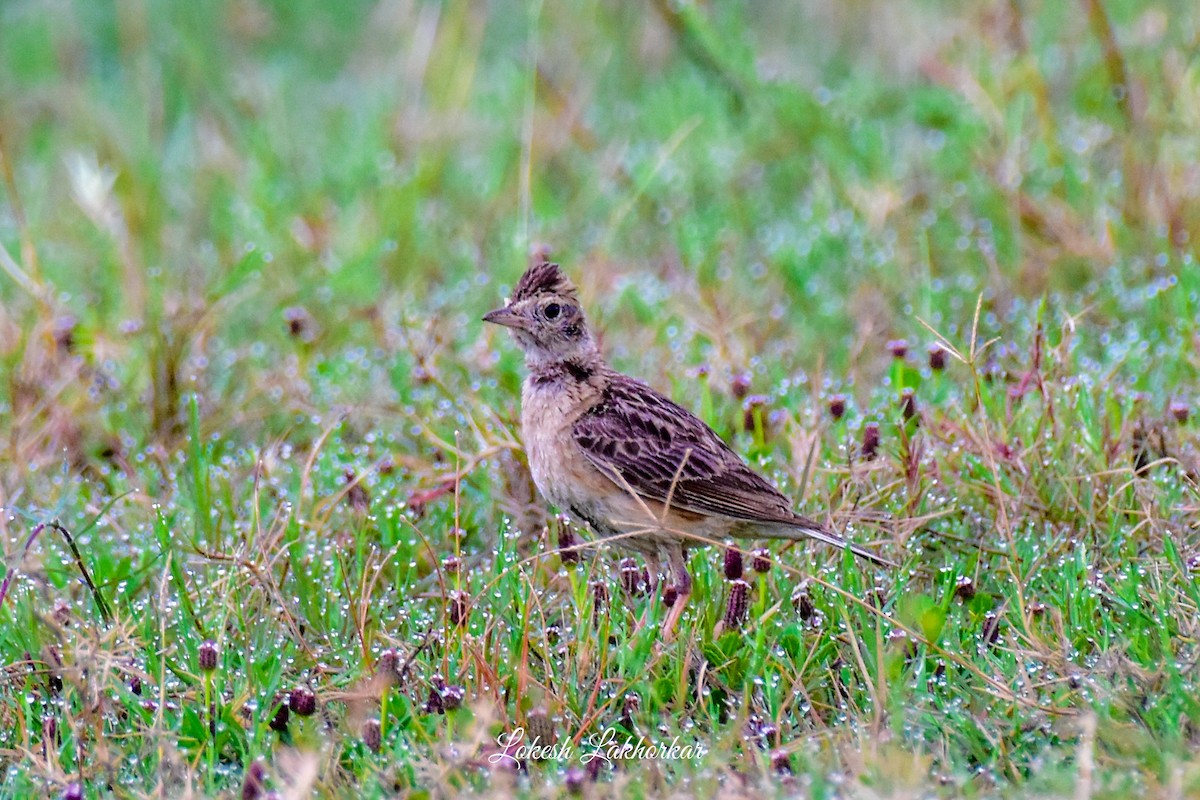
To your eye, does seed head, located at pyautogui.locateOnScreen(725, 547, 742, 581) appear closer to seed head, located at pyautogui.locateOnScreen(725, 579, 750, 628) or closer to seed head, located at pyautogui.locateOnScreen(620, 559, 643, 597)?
seed head, located at pyautogui.locateOnScreen(725, 579, 750, 628)

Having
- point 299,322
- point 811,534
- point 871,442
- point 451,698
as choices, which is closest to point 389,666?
point 451,698

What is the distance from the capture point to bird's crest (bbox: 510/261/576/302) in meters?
4.98

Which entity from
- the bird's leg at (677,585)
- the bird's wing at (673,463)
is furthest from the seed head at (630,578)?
the bird's wing at (673,463)

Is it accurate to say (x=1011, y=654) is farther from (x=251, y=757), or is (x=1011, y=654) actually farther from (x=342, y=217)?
(x=342, y=217)

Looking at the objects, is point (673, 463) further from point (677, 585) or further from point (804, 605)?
point (804, 605)

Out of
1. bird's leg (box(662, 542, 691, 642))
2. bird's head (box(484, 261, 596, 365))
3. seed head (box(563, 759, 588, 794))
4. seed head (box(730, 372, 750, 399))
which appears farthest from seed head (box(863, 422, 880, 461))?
seed head (box(563, 759, 588, 794))

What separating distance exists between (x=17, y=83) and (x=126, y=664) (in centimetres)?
745

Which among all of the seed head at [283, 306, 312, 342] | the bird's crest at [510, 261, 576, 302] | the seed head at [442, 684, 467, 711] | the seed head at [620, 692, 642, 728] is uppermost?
the seed head at [283, 306, 312, 342]

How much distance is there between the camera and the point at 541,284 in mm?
4977

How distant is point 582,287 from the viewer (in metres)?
7.03

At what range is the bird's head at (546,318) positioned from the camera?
494cm

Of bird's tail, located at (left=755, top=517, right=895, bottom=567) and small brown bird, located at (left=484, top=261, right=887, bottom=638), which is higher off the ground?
small brown bird, located at (left=484, top=261, right=887, bottom=638)

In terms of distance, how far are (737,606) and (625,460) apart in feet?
1.98

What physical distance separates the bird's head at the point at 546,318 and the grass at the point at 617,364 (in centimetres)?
46
